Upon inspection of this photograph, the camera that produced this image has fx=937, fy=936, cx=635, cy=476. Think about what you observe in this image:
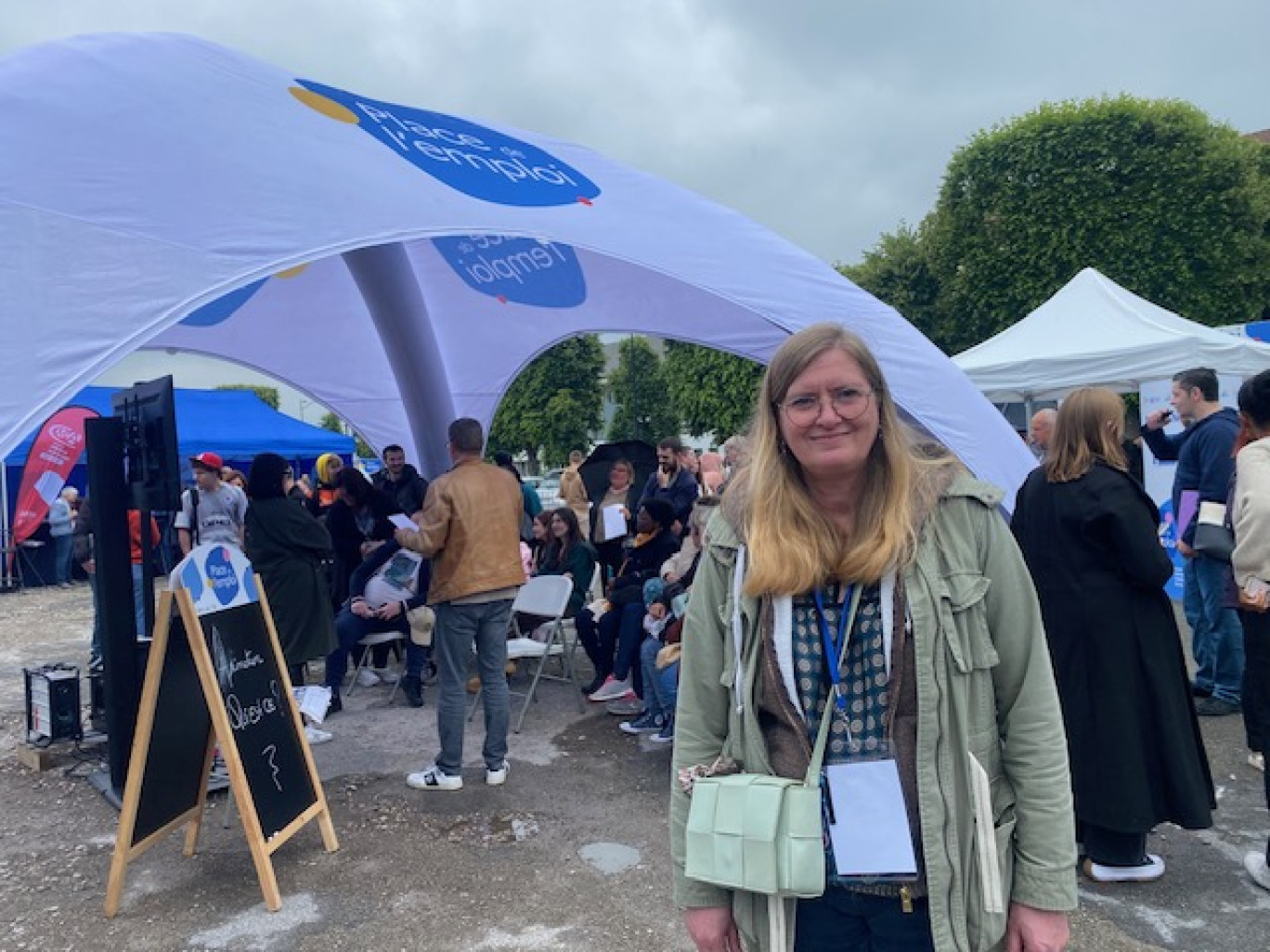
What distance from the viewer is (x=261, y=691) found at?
419 centimetres

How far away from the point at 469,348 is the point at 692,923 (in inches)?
331

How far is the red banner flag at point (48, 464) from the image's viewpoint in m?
13.7

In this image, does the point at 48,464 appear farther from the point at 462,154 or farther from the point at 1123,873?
the point at 1123,873

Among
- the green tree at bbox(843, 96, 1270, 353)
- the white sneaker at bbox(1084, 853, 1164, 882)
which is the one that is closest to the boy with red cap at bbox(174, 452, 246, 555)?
the white sneaker at bbox(1084, 853, 1164, 882)

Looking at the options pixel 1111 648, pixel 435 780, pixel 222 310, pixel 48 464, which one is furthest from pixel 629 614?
pixel 48 464

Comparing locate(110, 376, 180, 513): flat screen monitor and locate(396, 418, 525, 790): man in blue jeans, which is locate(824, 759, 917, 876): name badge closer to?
locate(396, 418, 525, 790): man in blue jeans

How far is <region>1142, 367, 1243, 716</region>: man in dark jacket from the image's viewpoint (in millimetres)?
5152

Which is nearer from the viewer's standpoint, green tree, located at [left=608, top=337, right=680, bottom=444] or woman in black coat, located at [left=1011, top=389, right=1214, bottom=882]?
woman in black coat, located at [left=1011, top=389, right=1214, bottom=882]

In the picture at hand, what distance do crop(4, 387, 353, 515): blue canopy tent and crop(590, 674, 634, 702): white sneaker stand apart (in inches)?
493

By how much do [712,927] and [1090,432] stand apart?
2660 millimetres

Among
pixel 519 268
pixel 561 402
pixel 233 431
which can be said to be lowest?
pixel 233 431

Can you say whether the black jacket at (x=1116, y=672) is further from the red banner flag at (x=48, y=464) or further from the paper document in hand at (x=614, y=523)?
the red banner flag at (x=48, y=464)

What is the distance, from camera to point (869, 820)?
5.26ft

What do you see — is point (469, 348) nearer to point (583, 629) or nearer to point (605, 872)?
point (583, 629)
